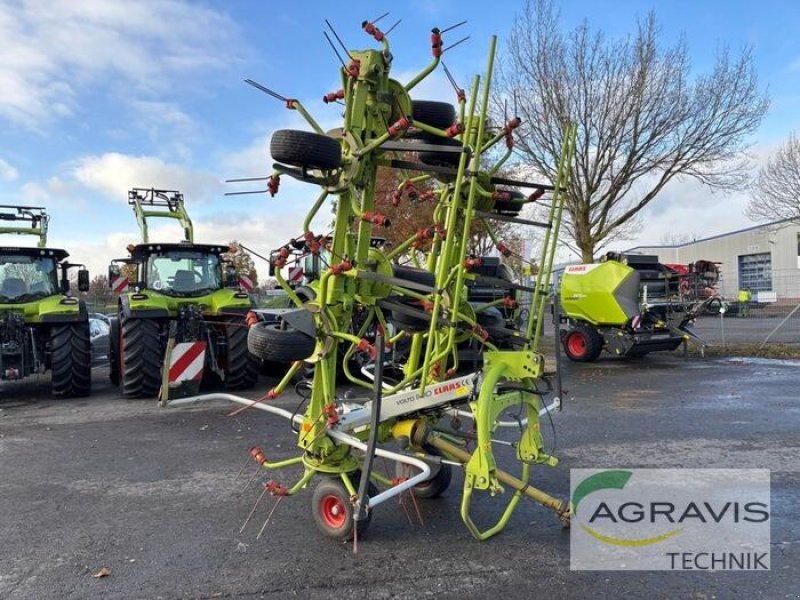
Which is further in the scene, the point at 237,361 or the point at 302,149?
the point at 237,361

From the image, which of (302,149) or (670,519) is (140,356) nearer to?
(302,149)

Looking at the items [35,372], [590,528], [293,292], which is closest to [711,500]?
Answer: [590,528]

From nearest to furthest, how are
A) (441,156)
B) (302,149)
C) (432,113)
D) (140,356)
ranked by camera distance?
(302,149), (441,156), (432,113), (140,356)

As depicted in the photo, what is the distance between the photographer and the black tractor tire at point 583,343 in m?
13.3

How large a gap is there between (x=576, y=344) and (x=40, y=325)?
10.1m

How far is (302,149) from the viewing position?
3.75m

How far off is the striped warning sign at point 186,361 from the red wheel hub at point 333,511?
93.9 inches

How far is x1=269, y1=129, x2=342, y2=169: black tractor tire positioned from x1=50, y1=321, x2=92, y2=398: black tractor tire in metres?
7.73

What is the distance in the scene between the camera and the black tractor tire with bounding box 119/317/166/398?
972 centimetres

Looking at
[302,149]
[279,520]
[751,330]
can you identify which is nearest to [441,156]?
[302,149]

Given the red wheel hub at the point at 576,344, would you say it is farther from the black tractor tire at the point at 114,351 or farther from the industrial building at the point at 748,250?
the industrial building at the point at 748,250

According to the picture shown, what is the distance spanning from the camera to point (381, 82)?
14.1 feet

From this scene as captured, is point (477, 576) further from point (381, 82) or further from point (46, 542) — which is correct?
point (381, 82)

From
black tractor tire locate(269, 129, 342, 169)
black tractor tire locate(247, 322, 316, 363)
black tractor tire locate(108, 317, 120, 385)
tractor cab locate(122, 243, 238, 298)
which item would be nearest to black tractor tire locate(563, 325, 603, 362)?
tractor cab locate(122, 243, 238, 298)
